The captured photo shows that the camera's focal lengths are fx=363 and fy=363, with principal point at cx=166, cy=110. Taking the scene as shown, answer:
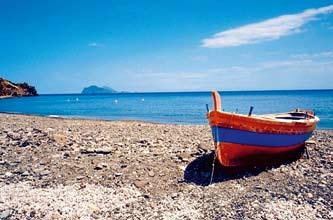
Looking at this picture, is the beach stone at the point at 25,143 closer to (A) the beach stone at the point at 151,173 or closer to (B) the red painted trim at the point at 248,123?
(A) the beach stone at the point at 151,173

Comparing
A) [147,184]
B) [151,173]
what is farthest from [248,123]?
[147,184]

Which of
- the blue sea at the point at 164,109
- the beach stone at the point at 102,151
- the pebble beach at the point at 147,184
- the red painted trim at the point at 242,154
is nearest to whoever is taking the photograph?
the pebble beach at the point at 147,184

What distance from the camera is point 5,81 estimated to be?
162 meters

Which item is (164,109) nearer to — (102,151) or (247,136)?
(102,151)

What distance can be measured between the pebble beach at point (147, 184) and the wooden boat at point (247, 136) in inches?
21.7

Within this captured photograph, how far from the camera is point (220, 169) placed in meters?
12.7

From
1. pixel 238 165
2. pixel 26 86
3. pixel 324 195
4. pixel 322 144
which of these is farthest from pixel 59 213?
pixel 26 86

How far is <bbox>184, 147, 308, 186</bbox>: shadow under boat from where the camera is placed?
11831mm

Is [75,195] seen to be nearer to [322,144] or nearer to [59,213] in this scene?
[59,213]

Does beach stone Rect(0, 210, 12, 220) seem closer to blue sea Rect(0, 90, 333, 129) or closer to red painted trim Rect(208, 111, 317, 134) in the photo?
red painted trim Rect(208, 111, 317, 134)

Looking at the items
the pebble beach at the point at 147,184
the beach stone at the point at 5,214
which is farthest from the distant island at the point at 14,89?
the beach stone at the point at 5,214

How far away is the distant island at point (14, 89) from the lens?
156875mm

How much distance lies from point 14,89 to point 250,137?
169324 mm

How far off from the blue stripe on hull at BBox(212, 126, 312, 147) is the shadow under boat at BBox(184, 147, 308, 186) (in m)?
0.67
